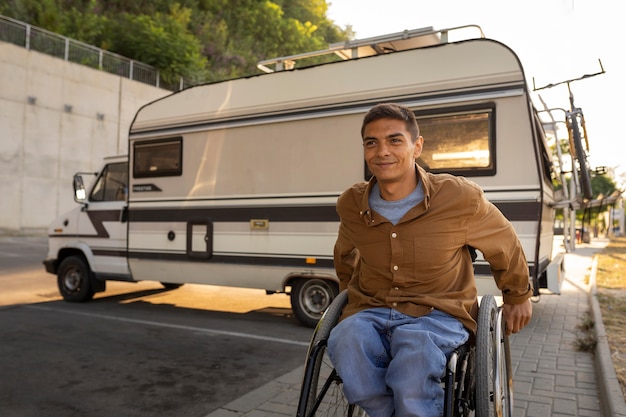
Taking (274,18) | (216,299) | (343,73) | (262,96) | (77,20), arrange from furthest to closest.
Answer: (274,18), (77,20), (216,299), (262,96), (343,73)

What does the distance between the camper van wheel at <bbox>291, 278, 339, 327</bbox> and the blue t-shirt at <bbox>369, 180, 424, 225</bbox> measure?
452 centimetres

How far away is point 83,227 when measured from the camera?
28.7 feet

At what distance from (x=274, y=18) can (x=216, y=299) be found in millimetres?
37813

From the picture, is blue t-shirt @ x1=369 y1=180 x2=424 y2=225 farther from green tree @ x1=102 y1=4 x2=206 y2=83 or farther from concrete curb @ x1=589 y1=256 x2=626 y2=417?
green tree @ x1=102 y1=4 x2=206 y2=83

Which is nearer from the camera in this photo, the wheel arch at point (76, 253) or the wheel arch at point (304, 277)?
the wheel arch at point (304, 277)

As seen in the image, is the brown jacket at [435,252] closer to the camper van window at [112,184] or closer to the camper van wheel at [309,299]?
the camper van wheel at [309,299]

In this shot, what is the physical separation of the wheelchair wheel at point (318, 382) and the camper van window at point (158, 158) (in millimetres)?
5548

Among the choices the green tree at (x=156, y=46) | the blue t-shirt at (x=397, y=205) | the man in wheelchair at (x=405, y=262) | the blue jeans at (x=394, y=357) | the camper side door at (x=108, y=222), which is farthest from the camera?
the green tree at (x=156, y=46)

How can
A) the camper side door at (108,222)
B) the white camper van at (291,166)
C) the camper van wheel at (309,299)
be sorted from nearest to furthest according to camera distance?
the white camper van at (291,166) → the camper van wheel at (309,299) → the camper side door at (108,222)

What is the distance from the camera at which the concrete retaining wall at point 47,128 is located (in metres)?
21.5

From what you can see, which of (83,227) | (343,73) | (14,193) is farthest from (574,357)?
(14,193)

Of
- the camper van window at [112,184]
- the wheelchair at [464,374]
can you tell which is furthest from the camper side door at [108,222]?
the wheelchair at [464,374]

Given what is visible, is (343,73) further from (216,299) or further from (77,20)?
(77,20)

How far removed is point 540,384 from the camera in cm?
461
